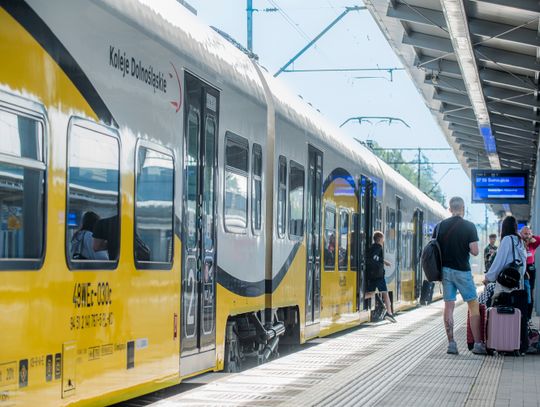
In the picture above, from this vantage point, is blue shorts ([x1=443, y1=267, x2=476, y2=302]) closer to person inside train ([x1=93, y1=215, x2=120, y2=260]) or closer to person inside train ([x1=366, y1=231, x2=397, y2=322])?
person inside train ([x1=93, y1=215, x2=120, y2=260])

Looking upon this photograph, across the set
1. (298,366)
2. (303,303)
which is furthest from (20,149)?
(303,303)

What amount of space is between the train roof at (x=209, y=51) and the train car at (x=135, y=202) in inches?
1.0

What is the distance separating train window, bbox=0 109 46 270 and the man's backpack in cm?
737

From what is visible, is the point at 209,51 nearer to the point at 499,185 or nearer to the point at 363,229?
the point at 363,229

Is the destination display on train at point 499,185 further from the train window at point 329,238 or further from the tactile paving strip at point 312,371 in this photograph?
the train window at point 329,238

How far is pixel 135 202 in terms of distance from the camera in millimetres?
7777

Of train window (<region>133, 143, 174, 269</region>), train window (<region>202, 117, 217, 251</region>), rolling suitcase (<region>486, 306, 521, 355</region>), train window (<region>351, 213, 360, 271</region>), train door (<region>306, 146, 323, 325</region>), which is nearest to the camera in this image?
train window (<region>133, 143, 174, 269</region>)

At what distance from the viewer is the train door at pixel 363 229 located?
19094 millimetres

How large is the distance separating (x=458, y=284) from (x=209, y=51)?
4.64 m

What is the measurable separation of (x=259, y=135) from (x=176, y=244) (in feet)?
10.1

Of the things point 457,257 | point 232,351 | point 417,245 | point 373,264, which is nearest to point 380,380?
point 232,351

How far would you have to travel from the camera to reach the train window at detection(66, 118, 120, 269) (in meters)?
6.73

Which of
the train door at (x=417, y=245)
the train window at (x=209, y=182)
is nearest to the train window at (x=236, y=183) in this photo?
the train window at (x=209, y=182)

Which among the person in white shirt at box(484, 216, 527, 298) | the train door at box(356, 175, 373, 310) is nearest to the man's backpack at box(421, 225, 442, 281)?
the person in white shirt at box(484, 216, 527, 298)
